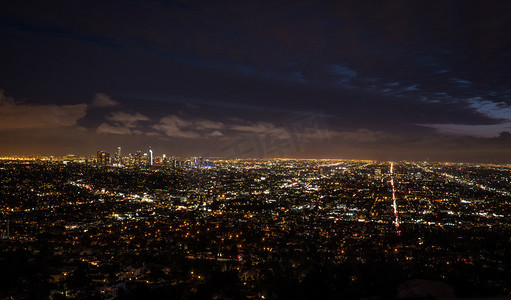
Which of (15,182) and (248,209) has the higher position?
(15,182)

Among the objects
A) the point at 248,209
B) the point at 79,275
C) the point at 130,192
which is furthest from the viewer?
the point at 130,192

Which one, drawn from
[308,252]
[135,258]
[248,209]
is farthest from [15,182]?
[308,252]

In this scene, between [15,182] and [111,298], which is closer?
[111,298]

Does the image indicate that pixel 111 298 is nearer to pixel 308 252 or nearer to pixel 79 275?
pixel 79 275

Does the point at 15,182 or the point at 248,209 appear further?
the point at 15,182

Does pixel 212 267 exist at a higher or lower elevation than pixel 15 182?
lower

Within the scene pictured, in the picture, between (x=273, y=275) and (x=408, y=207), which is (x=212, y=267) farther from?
(x=408, y=207)

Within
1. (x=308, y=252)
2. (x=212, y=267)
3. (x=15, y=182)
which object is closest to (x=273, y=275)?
(x=212, y=267)

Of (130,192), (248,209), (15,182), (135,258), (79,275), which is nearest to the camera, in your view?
(79,275)

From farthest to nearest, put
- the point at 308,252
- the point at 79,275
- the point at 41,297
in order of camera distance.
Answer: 1. the point at 308,252
2. the point at 79,275
3. the point at 41,297
